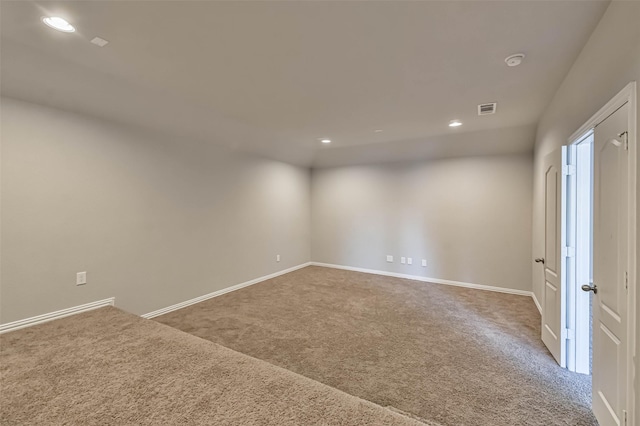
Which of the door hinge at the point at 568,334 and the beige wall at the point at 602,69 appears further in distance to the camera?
the door hinge at the point at 568,334

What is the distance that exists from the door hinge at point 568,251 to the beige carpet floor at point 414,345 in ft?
3.27

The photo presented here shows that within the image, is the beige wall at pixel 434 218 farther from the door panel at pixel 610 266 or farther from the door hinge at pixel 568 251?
the door panel at pixel 610 266

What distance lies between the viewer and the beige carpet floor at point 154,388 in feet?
4.43

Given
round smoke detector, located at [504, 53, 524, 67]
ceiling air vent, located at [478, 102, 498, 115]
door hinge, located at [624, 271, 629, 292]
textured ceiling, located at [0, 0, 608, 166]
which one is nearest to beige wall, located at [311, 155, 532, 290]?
textured ceiling, located at [0, 0, 608, 166]

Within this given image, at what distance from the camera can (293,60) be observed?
2156mm

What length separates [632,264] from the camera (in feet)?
4.36

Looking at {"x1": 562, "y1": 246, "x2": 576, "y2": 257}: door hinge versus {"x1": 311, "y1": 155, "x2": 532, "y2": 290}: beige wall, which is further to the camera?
{"x1": 311, "y1": 155, "x2": 532, "y2": 290}: beige wall

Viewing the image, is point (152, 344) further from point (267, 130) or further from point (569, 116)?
point (569, 116)

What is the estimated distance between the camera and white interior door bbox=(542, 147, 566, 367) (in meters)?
2.35

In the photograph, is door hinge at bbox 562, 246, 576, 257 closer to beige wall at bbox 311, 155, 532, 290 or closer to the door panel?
the door panel

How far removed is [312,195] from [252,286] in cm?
267

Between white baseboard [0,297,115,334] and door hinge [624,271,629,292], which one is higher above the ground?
door hinge [624,271,629,292]

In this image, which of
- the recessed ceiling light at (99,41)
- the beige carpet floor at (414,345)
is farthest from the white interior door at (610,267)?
the recessed ceiling light at (99,41)

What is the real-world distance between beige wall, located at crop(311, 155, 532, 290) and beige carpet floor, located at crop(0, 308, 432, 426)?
13.9 feet
